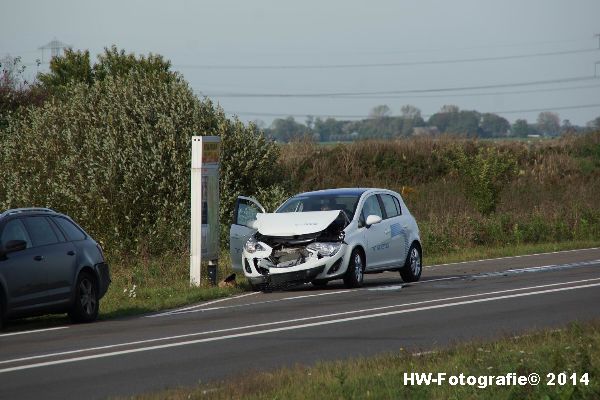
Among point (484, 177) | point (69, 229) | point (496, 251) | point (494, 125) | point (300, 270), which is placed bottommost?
point (496, 251)

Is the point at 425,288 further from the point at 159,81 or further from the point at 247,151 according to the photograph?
the point at 159,81

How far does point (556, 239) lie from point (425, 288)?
17634mm

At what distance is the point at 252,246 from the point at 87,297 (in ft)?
14.5

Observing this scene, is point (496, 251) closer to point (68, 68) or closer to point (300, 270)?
point (300, 270)

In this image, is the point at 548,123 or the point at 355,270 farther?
the point at 548,123

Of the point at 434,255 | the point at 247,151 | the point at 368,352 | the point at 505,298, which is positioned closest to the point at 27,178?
the point at 247,151

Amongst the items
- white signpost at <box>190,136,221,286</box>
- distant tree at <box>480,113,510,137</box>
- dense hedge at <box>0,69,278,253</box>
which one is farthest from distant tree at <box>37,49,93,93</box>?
distant tree at <box>480,113,510,137</box>

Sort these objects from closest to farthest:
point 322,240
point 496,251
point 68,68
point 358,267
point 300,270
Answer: point 300,270 < point 322,240 < point 358,267 < point 496,251 < point 68,68

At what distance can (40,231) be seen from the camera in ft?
55.6

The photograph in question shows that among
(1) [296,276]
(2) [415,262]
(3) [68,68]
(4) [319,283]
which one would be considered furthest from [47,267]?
(3) [68,68]

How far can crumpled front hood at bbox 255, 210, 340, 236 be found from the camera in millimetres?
20884

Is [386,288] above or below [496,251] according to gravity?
above

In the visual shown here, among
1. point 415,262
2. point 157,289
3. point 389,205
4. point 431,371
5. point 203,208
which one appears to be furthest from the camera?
point 389,205

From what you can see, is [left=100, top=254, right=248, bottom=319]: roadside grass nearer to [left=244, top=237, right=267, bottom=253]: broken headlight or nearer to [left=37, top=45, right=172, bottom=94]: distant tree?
[left=244, top=237, right=267, bottom=253]: broken headlight
